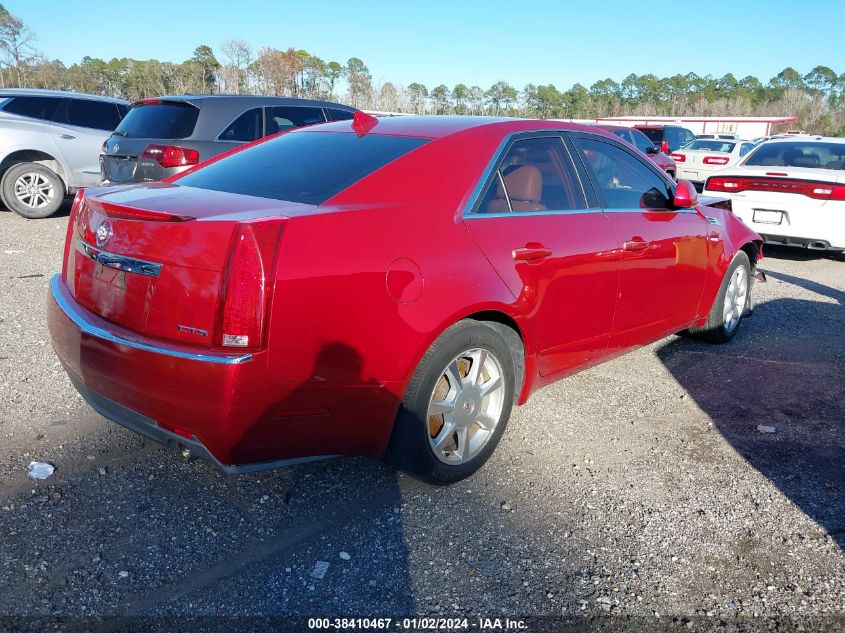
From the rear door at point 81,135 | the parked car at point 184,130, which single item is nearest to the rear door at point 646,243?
the parked car at point 184,130

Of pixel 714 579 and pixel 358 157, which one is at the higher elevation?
pixel 358 157

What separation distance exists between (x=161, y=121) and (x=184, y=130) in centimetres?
38

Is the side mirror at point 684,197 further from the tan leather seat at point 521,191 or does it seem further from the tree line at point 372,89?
the tree line at point 372,89

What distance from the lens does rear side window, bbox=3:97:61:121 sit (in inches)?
385

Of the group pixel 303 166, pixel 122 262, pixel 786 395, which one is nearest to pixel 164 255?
pixel 122 262

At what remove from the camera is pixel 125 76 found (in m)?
45.8

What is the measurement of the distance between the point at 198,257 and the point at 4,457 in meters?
1.65

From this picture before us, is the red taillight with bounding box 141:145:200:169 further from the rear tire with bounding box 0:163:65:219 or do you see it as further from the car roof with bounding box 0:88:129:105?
the car roof with bounding box 0:88:129:105

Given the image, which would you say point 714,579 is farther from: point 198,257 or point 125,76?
point 125,76

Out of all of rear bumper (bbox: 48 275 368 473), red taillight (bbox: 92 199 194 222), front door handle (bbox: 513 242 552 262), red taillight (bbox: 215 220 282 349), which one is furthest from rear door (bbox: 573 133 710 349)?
red taillight (bbox: 92 199 194 222)

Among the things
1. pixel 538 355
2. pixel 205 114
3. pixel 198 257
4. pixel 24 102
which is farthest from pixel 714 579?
pixel 24 102

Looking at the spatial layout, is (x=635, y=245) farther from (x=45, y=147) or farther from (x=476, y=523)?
(x=45, y=147)

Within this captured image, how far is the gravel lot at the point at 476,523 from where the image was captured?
252cm

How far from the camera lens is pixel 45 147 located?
9.80 meters
